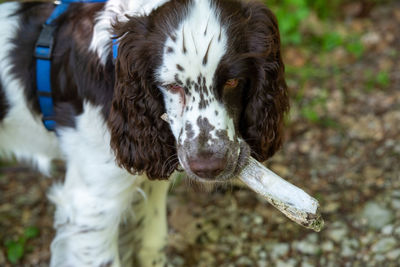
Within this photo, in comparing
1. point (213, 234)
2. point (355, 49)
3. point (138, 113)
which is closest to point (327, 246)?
point (213, 234)

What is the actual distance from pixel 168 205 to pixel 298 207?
6.72 ft

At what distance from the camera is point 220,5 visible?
259 cm

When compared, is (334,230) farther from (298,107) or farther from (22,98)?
(22,98)

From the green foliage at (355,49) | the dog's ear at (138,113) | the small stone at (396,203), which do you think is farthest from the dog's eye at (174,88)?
the green foliage at (355,49)

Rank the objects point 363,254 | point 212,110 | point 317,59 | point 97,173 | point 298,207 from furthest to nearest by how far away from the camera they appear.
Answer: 1. point 317,59
2. point 363,254
3. point 97,173
4. point 212,110
5. point 298,207

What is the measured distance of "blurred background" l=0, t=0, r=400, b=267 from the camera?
377 centimetres

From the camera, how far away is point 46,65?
293 centimetres

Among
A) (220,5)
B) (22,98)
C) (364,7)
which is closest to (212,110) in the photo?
(220,5)

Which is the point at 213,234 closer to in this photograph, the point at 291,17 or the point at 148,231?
the point at 148,231

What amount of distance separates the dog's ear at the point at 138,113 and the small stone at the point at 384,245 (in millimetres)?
1591

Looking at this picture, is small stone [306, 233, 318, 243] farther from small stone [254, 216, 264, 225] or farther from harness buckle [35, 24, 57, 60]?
harness buckle [35, 24, 57, 60]

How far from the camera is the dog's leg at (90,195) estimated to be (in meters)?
2.90

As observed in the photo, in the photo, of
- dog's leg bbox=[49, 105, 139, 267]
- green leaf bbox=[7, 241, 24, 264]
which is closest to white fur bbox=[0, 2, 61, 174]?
dog's leg bbox=[49, 105, 139, 267]

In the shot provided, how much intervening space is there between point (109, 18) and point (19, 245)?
190 cm
